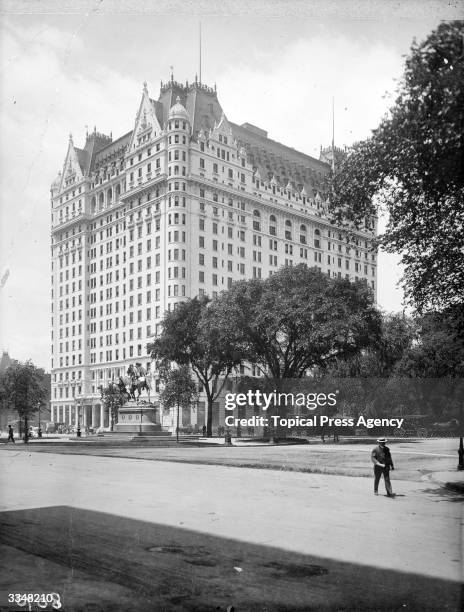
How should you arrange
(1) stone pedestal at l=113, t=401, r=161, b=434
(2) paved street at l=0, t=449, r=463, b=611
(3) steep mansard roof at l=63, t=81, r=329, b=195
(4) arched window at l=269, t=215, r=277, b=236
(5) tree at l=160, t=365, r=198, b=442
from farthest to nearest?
(5) tree at l=160, t=365, r=198, b=442 < (1) stone pedestal at l=113, t=401, r=161, b=434 < (4) arched window at l=269, t=215, r=277, b=236 < (3) steep mansard roof at l=63, t=81, r=329, b=195 < (2) paved street at l=0, t=449, r=463, b=611

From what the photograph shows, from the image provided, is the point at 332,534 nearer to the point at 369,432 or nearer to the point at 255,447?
the point at 369,432

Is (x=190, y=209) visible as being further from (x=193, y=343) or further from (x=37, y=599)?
(x=37, y=599)

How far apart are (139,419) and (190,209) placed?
77.2 ft

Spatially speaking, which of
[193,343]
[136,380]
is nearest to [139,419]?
[136,380]

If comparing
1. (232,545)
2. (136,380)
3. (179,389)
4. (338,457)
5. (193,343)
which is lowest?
(338,457)

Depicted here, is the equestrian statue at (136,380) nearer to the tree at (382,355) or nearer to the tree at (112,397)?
the tree at (382,355)

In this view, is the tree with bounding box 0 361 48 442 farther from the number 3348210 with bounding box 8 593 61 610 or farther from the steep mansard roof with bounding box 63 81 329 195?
the number 3348210 with bounding box 8 593 61 610

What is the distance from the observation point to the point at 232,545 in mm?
10133

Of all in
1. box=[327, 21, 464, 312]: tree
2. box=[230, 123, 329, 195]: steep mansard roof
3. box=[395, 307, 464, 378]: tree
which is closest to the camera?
box=[327, 21, 464, 312]: tree

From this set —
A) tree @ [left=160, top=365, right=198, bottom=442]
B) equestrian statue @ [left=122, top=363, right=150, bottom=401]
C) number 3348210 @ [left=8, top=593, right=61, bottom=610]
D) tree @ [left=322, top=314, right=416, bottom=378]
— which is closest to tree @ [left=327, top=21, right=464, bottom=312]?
number 3348210 @ [left=8, top=593, right=61, bottom=610]

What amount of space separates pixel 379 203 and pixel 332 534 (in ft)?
25.1

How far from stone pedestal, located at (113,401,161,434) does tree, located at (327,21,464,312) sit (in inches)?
A: 1420

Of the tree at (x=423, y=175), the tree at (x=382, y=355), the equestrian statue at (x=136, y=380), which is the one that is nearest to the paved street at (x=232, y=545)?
the tree at (x=423, y=175)

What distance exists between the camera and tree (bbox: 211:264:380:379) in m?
33.9
